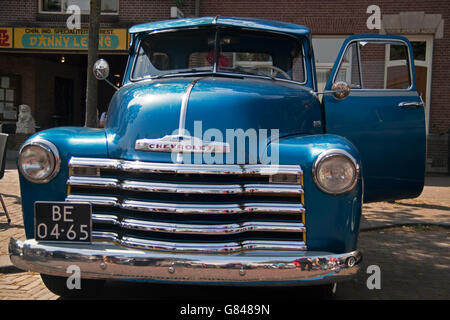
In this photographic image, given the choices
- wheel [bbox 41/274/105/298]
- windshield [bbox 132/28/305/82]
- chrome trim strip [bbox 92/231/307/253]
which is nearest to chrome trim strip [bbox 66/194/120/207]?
chrome trim strip [bbox 92/231/307/253]

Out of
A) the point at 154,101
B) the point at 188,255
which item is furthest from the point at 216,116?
the point at 188,255

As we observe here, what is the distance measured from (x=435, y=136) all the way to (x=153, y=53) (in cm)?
1125

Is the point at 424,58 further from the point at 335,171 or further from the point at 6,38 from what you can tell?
the point at 6,38

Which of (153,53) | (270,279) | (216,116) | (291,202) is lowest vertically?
(270,279)

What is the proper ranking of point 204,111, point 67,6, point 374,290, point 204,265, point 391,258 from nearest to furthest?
1. point 204,265
2. point 204,111
3. point 374,290
4. point 391,258
5. point 67,6

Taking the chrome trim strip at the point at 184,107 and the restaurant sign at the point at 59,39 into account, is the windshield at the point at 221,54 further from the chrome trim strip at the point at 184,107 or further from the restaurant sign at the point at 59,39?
the restaurant sign at the point at 59,39

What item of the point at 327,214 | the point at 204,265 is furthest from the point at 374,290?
the point at 204,265

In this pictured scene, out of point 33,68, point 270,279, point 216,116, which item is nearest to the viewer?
point 270,279

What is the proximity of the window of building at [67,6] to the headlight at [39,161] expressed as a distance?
12903 mm

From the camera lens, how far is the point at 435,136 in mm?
13344

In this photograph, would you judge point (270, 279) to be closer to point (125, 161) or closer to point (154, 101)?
point (125, 161)

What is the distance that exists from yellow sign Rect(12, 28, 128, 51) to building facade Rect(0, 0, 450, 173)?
29 mm

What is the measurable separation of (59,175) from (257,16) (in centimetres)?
1200

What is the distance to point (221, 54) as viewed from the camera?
3951 millimetres
